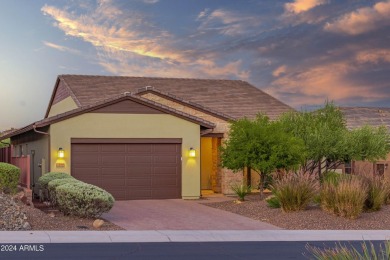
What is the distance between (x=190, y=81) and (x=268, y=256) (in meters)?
28.4

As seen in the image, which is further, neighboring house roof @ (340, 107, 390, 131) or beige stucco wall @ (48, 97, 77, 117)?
neighboring house roof @ (340, 107, 390, 131)

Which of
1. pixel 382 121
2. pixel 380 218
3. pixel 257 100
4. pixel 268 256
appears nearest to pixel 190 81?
pixel 257 100

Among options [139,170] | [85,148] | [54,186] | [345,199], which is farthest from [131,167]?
[345,199]

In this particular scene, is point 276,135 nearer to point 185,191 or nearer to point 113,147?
point 185,191

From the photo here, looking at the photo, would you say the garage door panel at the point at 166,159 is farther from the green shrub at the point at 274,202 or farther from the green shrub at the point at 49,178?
the green shrub at the point at 274,202

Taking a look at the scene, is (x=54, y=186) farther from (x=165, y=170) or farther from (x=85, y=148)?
(x=165, y=170)

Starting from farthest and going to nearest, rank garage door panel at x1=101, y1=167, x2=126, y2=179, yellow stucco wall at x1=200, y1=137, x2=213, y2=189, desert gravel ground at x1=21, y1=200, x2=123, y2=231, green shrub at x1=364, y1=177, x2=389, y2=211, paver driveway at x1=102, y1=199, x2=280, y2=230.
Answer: yellow stucco wall at x1=200, y1=137, x2=213, y2=189 → garage door panel at x1=101, y1=167, x2=126, y2=179 → green shrub at x1=364, y1=177, x2=389, y2=211 → paver driveway at x1=102, y1=199, x2=280, y2=230 → desert gravel ground at x1=21, y1=200, x2=123, y2=231

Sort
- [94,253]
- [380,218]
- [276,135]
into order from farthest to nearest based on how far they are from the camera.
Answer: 1. [276,135]
2. [380,218]
3. [94,253]

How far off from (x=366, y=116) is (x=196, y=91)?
40.3 ft

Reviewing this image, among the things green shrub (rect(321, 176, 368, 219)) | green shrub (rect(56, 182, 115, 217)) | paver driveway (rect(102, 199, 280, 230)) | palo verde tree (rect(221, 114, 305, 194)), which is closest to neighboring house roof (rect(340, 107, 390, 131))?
palo verde tree (rect(221, 114, 305, 194))

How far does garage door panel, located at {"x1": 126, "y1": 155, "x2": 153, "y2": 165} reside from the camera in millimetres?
29266

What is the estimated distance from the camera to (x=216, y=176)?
111ft

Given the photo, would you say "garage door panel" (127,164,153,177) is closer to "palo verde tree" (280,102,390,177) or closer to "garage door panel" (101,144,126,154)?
"garage door panel" (101,144,126,154)

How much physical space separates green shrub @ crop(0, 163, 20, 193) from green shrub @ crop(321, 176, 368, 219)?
1095cm
